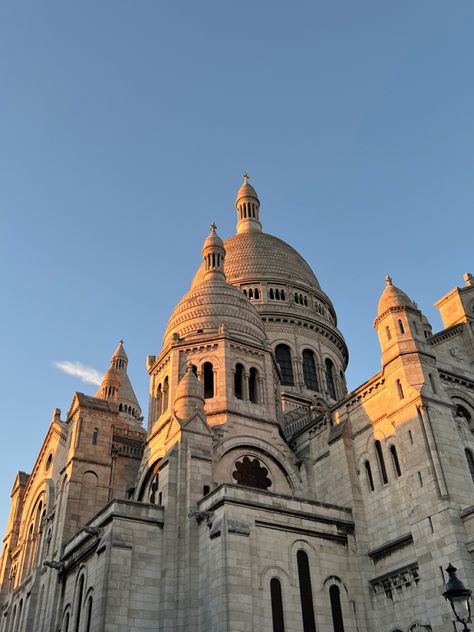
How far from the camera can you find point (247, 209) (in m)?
68.8

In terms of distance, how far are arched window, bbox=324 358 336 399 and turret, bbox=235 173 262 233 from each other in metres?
17.7

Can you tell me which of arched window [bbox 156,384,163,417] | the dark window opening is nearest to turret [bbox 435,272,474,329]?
the dark window opening

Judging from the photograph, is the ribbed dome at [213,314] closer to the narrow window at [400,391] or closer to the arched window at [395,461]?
the narrow window at [400,391]

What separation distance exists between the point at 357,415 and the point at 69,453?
1558cm

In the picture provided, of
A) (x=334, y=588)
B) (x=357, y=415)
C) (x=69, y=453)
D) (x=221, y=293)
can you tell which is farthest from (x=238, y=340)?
(x=334, y=588)

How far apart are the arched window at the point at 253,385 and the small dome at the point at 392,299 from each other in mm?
8476

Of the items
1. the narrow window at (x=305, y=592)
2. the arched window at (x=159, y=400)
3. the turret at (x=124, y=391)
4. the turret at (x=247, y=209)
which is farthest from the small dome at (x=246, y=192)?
the narrow window at (x=305, y=592)

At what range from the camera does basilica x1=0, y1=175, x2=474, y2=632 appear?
25.8m

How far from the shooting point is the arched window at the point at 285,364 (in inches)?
2026

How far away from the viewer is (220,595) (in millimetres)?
24688

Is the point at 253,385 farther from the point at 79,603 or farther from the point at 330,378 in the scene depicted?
the point at 330,378

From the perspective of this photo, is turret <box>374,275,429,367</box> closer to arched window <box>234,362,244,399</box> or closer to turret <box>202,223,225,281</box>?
arched window <box>234,362,244,399</box>

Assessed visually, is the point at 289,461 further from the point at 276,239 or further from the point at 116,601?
the point at 276,239

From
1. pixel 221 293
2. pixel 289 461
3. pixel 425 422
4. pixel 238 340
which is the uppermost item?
pixel 221 293
